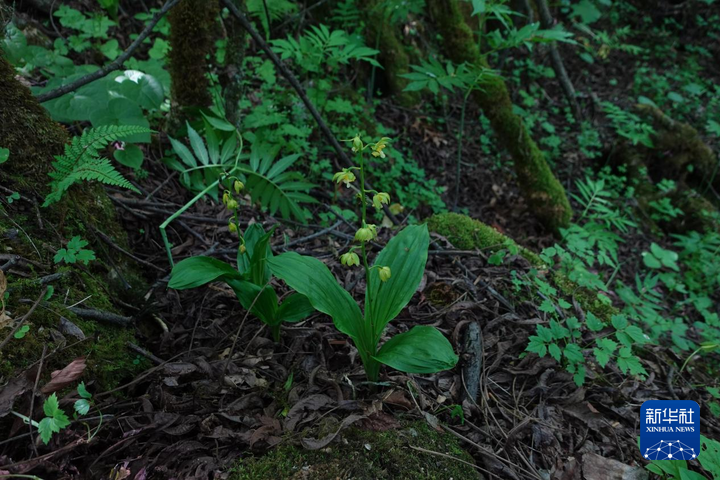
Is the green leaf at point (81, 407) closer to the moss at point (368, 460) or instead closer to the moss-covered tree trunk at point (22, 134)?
the moss at point (368, 460)

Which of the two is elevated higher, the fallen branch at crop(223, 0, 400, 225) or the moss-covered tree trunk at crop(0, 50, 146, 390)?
the fallen branch at crop(223, 0, 400, 225)

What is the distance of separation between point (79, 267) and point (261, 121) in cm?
184

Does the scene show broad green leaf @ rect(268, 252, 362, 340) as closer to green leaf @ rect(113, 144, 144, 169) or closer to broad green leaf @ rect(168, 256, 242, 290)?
broad green leaf @ rect(168, 256, 242, 290)

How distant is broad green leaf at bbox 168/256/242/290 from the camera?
1.75 metres

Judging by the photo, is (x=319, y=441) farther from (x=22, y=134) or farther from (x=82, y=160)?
(x=22, y=134)

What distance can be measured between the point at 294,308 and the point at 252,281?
25cm

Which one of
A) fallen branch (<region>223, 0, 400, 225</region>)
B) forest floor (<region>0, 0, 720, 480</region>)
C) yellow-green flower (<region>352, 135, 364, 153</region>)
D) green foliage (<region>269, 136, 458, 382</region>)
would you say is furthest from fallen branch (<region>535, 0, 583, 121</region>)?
Result: yellow-green flower (<region>352, 135, 364, 153</region>)

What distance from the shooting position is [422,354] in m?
1.65

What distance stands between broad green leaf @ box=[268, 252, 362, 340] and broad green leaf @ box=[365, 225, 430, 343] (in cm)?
8

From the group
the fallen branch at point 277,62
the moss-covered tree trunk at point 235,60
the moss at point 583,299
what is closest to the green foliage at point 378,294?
the fallen branch at point 277,62

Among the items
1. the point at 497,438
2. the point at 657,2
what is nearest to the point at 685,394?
the point at 497,438

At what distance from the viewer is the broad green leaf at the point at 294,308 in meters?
1.95

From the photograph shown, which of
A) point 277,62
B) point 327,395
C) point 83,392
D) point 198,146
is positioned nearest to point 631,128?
point 277,62

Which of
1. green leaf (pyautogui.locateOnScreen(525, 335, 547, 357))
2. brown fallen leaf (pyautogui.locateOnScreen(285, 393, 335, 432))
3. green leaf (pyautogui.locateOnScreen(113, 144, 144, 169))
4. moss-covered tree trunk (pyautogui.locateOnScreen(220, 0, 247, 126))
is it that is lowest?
brown fallen leaf (pyautogui.locateOnScreen(285, 393, 335, 432))
